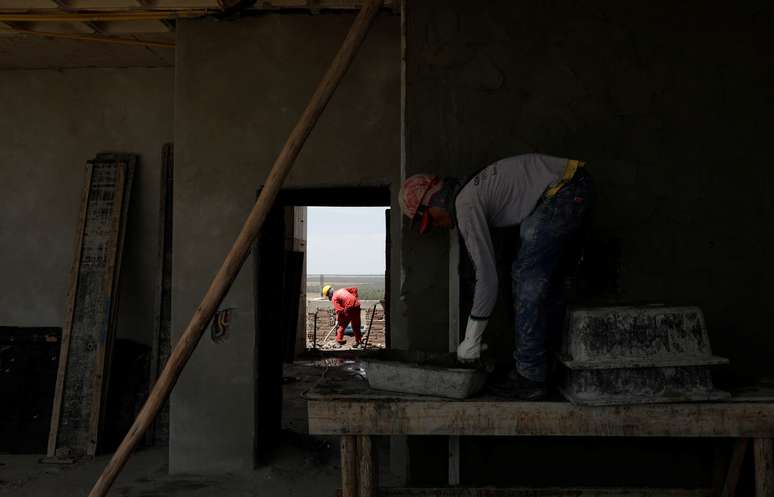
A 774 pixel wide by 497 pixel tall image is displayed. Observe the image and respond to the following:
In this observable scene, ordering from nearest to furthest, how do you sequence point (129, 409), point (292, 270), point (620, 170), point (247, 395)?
point (620, 170), point (247, 395), point (129, 409), point (292, 270)

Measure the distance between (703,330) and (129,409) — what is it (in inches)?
196

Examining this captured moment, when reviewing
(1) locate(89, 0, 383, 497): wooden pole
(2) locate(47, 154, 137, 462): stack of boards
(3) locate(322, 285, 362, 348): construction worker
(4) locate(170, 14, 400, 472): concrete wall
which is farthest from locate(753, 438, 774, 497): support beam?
(3) locate(322, 285, 362, 348): construction worker

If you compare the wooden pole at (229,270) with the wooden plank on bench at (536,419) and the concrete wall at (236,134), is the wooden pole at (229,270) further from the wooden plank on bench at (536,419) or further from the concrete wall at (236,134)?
the concrete wall at (236,134)

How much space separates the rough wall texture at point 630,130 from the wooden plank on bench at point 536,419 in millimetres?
721

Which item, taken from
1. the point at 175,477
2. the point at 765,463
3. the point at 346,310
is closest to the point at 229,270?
the point at 765,463

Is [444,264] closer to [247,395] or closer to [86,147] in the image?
[247,395]

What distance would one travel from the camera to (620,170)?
3.29 meters

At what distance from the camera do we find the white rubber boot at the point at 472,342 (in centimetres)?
268

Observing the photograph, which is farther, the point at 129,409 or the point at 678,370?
the point at 129,409

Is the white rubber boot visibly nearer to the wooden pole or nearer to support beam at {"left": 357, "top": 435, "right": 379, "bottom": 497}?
support beam at {"left": 357, "top": 435, "right": 379, "bottom": 497}

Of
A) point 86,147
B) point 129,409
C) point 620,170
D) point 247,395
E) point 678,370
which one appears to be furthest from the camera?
point 86,147

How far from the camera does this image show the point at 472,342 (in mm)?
2701

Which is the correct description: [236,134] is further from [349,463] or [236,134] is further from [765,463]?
[765,463]

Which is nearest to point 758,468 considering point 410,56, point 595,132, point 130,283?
point 595,132
